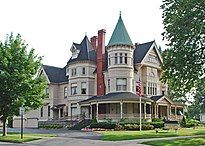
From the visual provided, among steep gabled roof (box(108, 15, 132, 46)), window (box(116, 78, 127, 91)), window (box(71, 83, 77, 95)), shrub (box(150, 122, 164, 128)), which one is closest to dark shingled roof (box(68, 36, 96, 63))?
window (box(71, 83, 77, 95))

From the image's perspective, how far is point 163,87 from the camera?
61281mm

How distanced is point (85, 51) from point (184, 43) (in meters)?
31.1

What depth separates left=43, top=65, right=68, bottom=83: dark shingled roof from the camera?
212 feet

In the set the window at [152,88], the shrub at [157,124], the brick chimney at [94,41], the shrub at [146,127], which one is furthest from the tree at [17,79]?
the brick chimney at [94,41]

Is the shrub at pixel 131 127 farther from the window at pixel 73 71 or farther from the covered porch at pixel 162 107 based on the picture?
the window at pixel 73 71

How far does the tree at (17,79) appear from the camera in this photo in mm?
32375

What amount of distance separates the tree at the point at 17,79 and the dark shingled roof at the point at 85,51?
903 inches

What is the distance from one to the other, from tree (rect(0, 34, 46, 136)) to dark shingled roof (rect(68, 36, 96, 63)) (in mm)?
22945

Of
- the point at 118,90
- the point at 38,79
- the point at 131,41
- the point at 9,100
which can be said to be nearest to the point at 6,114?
the point at 9,100

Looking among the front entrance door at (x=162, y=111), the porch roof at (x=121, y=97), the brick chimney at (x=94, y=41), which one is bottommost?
the front entrance door at (x=162, y=111)

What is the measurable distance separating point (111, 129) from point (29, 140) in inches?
656

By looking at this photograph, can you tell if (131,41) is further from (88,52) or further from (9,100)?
(9,100)

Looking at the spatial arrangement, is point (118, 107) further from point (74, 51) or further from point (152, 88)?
point (74, 51)

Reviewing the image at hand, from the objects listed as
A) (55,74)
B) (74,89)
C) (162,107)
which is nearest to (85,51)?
(74,89)
